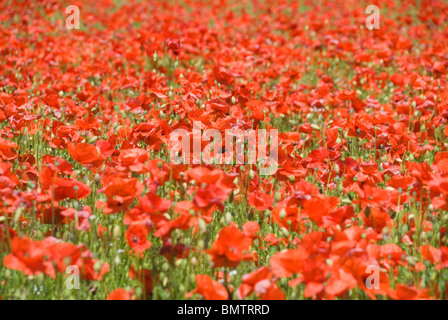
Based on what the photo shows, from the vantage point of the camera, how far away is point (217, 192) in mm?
1820

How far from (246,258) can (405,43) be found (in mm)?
4925

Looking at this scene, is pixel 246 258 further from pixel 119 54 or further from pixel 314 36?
pixel 314 36

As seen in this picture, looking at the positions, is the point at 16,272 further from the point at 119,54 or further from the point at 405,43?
the point at 405,43

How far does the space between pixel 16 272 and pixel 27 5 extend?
7532 mm

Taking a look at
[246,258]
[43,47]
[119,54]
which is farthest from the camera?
[43,47]

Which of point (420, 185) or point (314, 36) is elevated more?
point (314, 36)

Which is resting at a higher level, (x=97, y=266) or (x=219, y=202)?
(x=219, y=202)

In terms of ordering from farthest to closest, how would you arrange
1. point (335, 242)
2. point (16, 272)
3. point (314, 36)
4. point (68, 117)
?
point (314, 36), point (68, 117), point (16, 272), point (335, 242)

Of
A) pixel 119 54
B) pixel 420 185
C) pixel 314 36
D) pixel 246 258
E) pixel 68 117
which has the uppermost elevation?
pixel 314 36

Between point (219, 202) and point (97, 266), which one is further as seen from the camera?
point (219, 202)

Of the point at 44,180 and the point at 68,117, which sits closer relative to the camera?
the point at 44,180

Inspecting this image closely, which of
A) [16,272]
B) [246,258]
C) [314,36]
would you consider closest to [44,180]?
[16,272]

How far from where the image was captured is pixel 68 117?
3744 mm

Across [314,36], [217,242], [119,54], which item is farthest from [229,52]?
[217,242]
